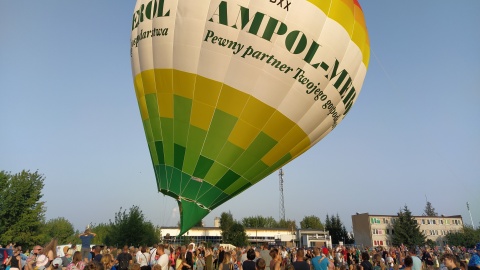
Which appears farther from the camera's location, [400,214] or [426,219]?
[426,219]

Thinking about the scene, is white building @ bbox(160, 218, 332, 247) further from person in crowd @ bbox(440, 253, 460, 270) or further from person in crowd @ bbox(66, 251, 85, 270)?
person in crowd @ bbox(440, 253, 460, 270)

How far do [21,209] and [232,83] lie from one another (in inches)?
1290

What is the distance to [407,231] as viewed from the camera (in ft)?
177

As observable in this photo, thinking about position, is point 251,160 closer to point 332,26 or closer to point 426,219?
point 332,26

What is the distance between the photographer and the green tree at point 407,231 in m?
53.1

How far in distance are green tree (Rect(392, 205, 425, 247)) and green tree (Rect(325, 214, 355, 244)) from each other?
59.5ft

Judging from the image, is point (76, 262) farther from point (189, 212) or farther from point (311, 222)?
point (311, 222)

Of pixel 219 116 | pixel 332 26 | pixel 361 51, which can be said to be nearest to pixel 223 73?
pixel 219 116

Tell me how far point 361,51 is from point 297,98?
315 cm

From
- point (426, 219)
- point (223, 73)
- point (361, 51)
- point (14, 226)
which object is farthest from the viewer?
point (426, 219)

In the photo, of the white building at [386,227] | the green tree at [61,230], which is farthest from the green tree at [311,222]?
the green tree at [61,230]

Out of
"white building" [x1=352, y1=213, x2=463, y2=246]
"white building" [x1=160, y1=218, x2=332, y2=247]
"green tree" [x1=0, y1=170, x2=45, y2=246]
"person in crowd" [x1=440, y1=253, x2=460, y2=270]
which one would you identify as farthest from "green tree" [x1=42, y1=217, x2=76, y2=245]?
"person in crowd" [x1=440, y1=253, x2=460, y2=270]

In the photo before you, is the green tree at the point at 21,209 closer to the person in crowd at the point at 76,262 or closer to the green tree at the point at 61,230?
the green tree at the point at 61,230

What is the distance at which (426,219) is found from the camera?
6512cm
